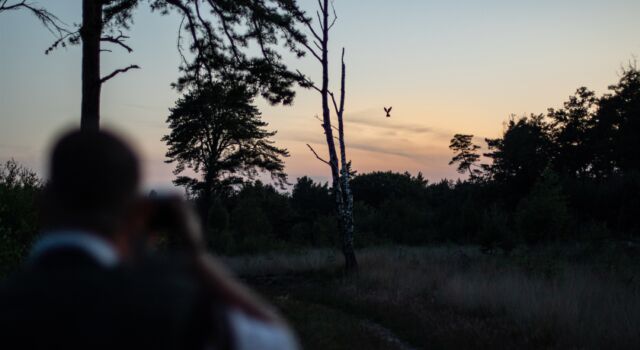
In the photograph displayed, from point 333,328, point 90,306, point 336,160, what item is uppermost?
point 336,160

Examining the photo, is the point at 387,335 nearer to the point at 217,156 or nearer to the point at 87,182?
the point at 87,182

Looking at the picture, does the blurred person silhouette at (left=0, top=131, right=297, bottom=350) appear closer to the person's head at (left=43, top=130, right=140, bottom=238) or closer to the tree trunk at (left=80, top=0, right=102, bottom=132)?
the person's head at (left=43, top=130, right=140, bottom=238)

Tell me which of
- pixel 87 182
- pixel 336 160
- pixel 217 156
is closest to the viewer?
pixel 87 182

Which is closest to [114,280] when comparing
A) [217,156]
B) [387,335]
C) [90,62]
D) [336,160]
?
[387,335]

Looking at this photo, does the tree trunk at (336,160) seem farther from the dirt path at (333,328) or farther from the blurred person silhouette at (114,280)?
the blurred person silhouette at (114,280)

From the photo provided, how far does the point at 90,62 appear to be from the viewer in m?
10.4

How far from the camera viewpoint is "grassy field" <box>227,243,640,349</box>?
893 centimetres

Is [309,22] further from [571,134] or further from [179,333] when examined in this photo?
[571,134]

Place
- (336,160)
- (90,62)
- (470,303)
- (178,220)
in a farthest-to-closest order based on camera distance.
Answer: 1. (336,160)
2. (470,303)
3. (90,62)
4. (178,220)

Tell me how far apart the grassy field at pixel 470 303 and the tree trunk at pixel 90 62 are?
553 centimetres

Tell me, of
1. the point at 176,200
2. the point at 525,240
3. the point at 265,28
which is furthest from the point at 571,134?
the point at 176,200

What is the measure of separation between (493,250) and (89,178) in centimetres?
2092

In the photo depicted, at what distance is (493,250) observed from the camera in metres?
20.9

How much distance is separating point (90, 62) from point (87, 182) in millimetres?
9929
